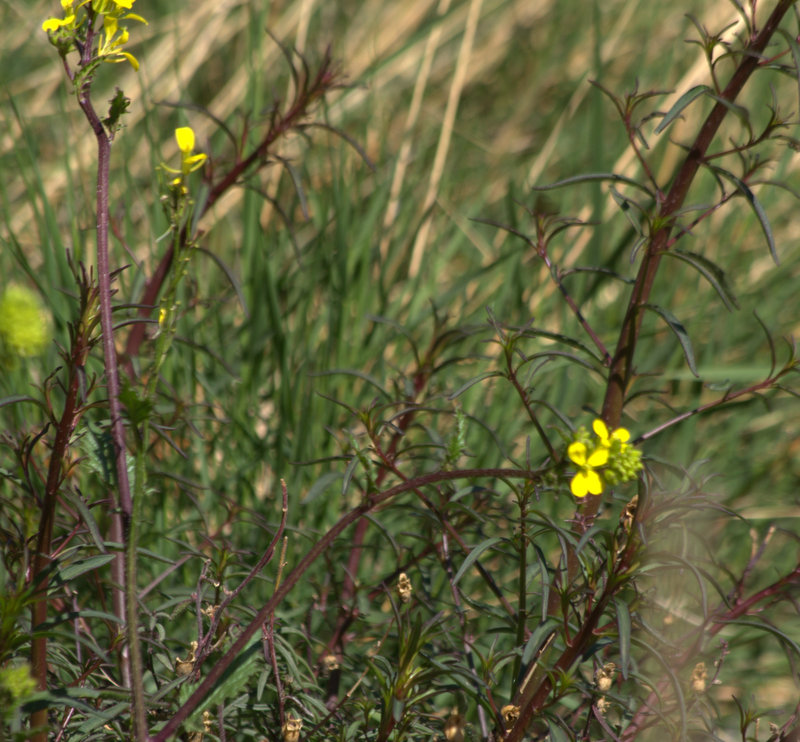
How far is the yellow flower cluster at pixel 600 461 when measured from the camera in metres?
0.76

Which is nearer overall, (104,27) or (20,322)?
(20,322)

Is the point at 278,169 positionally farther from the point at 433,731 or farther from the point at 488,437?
the point at 433,731

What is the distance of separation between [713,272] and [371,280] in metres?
1.02

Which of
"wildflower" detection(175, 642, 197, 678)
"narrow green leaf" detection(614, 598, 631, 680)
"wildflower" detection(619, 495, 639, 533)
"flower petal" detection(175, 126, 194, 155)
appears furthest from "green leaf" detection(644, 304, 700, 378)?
"wildflower" detection(175, 642, 197, 678)

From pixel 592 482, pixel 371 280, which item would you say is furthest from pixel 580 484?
pixel 371 280

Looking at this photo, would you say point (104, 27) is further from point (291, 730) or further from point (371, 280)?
point (371, 280)

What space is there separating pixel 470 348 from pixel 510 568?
1.99 ft

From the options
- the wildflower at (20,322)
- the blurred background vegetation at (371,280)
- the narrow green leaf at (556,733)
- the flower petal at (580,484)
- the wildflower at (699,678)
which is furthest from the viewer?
the blurred background vegetation at (371,280)

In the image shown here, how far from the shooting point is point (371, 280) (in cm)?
188

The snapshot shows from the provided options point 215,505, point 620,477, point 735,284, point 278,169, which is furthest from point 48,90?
point 620,477

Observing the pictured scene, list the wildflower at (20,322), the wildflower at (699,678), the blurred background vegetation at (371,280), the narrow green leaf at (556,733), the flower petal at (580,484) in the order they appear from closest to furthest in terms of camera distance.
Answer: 1. the wildflower at (20,322)
2. the flower petal at (580,484)
3. the narrow green leaf at (556,733)
4. the wildflower at (699,678)
5. the blurred background vegetation at (371,280)

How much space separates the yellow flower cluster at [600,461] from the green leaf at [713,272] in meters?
0.25

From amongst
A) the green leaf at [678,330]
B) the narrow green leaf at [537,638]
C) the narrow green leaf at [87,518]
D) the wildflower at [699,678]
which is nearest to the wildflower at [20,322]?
the narrow green leaf at [87,518]

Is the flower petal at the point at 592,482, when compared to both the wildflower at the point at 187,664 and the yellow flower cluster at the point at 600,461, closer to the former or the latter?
the yellow flower cluster at the point at 600,461
